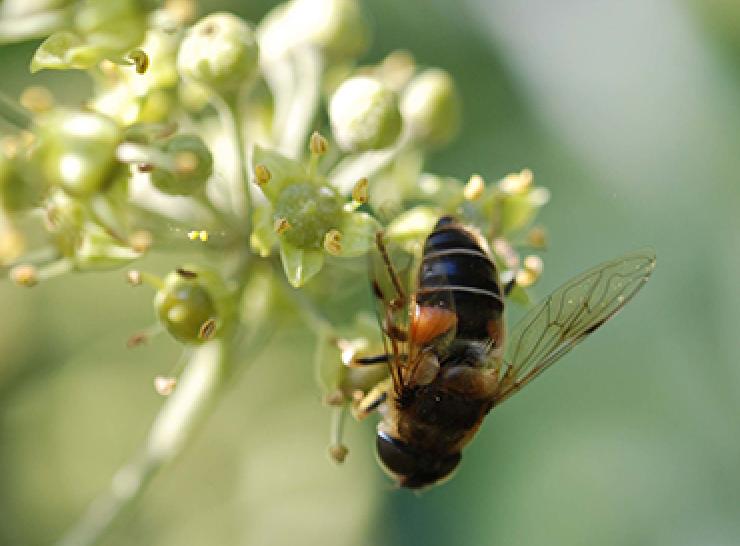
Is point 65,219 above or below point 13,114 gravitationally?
below

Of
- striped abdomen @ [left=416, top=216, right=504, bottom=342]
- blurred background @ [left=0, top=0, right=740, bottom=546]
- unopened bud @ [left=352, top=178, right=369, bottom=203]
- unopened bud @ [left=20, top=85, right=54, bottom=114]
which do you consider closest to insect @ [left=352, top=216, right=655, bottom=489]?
striped abdomen @ [left=416, top=216, right=504, bottom=342]

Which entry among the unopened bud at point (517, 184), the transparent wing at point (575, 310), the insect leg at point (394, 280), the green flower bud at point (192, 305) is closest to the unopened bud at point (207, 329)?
the green flower bud at point (192, 305)

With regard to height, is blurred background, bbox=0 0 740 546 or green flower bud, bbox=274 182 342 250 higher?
green flower bud, bbox=274 182 342 250

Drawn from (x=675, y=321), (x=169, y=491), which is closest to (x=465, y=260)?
(x=675, y=321)

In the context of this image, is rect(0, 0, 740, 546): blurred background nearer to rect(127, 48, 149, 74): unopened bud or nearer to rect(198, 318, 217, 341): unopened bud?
rect(198, 318, 217, 341): unopened bud

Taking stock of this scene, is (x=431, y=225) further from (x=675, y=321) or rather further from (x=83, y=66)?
(x=675, y=321)

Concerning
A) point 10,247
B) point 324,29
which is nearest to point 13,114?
point 10,247

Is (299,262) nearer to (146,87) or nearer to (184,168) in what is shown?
(184,168)
